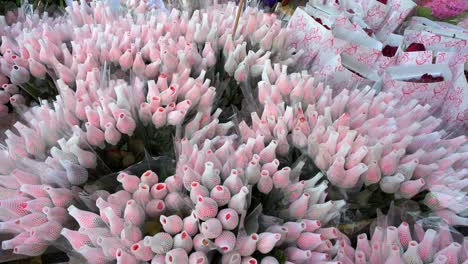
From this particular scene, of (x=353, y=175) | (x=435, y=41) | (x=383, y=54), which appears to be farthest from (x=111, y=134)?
(x=435, y=41)

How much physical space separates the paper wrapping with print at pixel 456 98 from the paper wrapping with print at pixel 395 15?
291 millimetres

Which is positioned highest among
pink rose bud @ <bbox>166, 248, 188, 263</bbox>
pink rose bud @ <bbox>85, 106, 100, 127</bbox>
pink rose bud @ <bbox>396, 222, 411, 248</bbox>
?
pink rose bud @ <bbox>85, 106, 100, 127</bbox>

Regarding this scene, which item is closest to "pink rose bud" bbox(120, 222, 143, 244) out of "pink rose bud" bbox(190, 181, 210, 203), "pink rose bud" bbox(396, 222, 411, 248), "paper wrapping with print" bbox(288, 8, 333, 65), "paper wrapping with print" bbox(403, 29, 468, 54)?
"pink rose bud" bbox(190, 181, 210, 203)

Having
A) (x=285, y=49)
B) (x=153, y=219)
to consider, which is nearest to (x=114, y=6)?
(x=285, y=49)

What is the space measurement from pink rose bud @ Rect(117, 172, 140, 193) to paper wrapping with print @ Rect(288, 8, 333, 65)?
2.40ft

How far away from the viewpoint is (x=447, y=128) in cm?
114

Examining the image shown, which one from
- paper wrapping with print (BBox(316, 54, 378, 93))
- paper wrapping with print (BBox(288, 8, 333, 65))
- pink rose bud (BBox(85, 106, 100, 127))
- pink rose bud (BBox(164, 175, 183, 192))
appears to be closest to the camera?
pink rose bud (BBox(164, 175, 183, 192))

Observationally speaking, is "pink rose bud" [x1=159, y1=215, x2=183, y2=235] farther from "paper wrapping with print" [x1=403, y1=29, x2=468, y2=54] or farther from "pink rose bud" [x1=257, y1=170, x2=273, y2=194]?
"paper wrapping with print" [x1=403, y1=29, x2=468, y2=54]

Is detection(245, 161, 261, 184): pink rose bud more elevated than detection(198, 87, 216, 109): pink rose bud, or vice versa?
detection(198, 87, 216, 109): pink rose bud

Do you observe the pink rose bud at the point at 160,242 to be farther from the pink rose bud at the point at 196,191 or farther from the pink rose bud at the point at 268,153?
the pink rose bud at the point at 268,153

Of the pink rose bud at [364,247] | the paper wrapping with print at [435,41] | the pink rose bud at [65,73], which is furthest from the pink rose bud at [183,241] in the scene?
the paper wrapping with print at [435,41]

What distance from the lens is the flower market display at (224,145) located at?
732mm

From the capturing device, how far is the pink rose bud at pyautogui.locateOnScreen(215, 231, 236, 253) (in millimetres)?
693

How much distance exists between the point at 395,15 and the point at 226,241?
3.90ft
